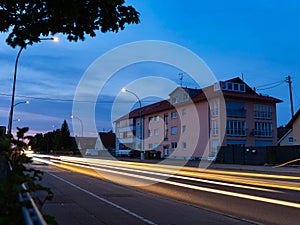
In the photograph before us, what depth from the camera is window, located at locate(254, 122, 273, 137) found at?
52.9m

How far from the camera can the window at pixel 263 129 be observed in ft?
174

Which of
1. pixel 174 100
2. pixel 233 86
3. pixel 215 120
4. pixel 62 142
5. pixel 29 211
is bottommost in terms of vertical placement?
pixel 29 211

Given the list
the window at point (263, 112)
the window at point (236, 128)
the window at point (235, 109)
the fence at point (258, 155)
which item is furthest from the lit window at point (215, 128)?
the fence at point (258, 155)

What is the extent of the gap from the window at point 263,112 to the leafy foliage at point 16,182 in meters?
52.3

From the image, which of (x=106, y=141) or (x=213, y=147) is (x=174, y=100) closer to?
(x=213, y=147)

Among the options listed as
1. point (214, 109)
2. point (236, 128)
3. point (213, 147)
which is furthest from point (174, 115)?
point (213, 147)

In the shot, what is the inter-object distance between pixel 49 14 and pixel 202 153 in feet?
150

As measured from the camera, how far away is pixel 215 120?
5003cm

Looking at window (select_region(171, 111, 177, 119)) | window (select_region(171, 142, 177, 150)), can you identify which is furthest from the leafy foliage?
window (select_region(171, 111, 177, 119))

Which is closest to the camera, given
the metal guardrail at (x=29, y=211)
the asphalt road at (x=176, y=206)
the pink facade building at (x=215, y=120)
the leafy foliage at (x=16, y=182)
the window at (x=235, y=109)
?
the metal guardrail at (x=29, y=211)

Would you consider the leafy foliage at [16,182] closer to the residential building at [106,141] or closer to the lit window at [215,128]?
the lit window at [215,128]

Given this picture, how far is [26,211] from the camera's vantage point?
2.78 metres

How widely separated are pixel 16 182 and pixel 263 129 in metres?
53.8

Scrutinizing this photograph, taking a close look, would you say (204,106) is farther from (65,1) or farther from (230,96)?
(65,1)
